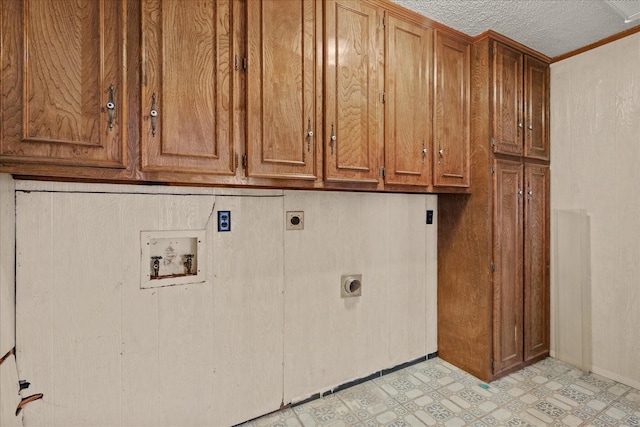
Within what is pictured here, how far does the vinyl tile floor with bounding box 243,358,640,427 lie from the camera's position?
1.74 meters

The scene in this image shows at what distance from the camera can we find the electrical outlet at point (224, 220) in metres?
1.66

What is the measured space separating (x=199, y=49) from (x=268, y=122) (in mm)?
383

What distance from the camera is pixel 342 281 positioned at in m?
2.04

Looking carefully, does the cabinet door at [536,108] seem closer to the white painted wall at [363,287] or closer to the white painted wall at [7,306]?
the white painted wall at [363,287]

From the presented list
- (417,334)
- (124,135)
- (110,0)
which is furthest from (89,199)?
(417,334)

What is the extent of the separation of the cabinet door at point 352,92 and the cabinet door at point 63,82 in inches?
34.2

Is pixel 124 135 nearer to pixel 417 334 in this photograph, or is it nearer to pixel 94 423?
pixel 94 423

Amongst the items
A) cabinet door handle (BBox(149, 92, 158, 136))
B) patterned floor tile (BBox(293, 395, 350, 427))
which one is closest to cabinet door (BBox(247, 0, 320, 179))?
cabinet door handle (BBox(149, 92, 158, 136))

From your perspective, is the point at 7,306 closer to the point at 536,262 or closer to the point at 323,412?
the point at 323,412

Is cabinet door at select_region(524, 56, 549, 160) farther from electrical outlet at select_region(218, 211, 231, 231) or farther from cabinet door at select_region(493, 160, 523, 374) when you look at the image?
electrical outlet at select_region(218, 211, 231, 231)

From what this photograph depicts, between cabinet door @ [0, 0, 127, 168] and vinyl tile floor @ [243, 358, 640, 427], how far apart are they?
1583 millimetres

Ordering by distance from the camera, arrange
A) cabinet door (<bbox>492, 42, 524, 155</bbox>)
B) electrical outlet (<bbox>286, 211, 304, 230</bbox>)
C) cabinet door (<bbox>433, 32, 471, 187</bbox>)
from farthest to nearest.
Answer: cabinet door (<bbox>492, 42, 524, 155</bbox>) < cabinet door (<bbox>433, 32, 471, 187</bbox>) < electrical outlet (<bbox>286, 211, 304, 230</bbox>)

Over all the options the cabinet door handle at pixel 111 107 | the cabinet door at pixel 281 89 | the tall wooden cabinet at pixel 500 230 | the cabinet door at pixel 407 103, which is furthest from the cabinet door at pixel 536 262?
the cabinet door handle at pixel 111 107

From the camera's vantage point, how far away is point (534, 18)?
188cm
